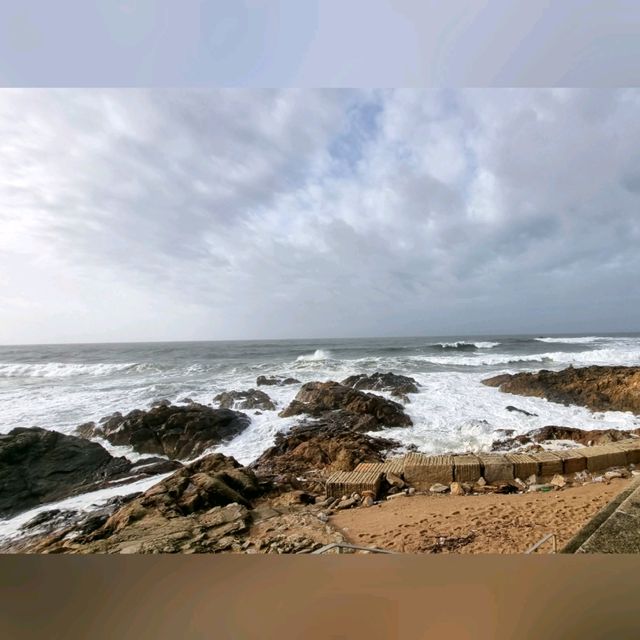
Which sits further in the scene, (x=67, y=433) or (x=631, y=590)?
(x=67, y=433)

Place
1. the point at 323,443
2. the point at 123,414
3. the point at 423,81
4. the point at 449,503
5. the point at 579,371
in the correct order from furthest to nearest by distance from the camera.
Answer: the point at 579,371
the point at 123,414
the point at 323,443
the point at 449,503
the point at 423,81

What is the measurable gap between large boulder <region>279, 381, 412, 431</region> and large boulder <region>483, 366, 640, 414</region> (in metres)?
2.45

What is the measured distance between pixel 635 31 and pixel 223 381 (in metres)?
6.76

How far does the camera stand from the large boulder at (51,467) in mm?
2760

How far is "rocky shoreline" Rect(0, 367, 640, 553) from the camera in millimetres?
1905

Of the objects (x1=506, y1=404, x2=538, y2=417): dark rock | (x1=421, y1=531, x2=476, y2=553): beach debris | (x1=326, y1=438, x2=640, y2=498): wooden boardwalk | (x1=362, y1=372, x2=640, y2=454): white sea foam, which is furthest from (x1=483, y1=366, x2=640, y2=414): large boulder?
(x1=421, y1=531, x2=476, y2=553): beach debris

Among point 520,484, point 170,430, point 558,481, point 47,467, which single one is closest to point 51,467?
point 47,467

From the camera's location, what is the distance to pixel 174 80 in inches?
44.8

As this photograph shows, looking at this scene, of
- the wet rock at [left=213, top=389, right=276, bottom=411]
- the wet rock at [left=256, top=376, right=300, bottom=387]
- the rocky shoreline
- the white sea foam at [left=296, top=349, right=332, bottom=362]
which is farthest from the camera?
Answer: the white sea foam at [left=296, top=349, right=332, bottom=362]

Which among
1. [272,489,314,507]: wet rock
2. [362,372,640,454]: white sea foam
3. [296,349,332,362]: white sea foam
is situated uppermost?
[296,349,332,362]: white sea foam

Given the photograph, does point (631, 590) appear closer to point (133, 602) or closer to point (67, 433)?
point (133, 602)

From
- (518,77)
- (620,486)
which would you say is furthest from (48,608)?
(620,486)

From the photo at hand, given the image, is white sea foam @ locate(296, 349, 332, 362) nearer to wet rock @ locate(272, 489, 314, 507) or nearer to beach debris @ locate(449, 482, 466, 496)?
wet rock @ locate(272, 489, 314, 507)

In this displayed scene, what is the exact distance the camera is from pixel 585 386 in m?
5.16
